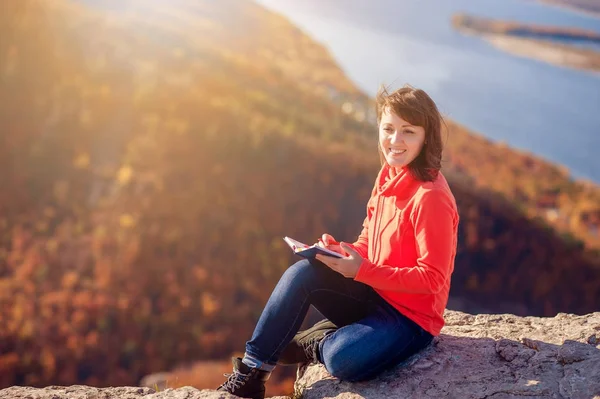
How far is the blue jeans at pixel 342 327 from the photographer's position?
103 inches

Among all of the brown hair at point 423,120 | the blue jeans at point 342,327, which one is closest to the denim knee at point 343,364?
the blue jeans at point 342,327

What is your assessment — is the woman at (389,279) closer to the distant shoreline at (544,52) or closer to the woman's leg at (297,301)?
the woman's leg at (297,301)

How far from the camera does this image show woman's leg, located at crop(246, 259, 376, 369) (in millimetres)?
2682

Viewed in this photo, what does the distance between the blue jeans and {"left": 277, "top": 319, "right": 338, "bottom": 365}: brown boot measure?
0.24ft

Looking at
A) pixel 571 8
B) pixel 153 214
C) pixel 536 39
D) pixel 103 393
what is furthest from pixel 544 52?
pixel 103 393

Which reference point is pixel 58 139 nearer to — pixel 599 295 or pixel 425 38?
pixel 599 295

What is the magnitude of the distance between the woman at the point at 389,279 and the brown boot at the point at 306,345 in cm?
1

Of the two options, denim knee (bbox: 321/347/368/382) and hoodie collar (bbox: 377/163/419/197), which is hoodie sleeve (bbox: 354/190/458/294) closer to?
hoodie collar (bbox: 377/163/419/197)

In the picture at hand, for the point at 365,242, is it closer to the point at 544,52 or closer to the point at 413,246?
the point at 413,246

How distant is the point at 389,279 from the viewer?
8.18 ft

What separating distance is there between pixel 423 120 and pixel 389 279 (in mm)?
723

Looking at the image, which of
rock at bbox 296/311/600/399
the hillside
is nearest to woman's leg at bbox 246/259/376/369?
rock at bbox 296/311/600/399

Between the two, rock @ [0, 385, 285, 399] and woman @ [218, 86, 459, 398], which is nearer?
woman @ [218, 86, 459, 398]

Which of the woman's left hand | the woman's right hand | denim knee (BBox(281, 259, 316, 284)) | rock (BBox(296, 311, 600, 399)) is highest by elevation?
the woman's right hand
